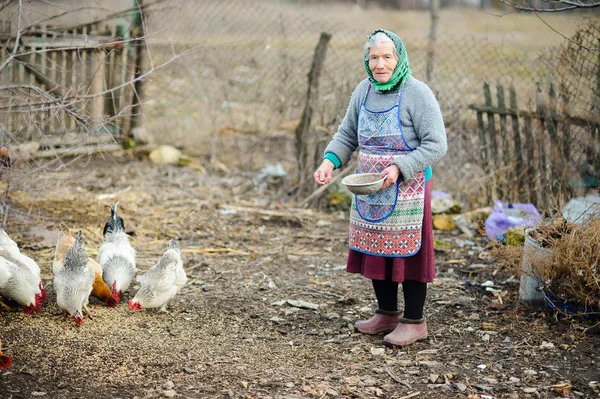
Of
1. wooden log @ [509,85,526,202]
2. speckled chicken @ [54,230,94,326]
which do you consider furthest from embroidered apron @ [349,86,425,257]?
wooden log @ [509,85,526,202]

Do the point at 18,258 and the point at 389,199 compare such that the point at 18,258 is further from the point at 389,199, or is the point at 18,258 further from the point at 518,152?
the point at 518,152

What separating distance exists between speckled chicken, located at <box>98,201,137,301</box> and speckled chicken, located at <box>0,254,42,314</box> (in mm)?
519

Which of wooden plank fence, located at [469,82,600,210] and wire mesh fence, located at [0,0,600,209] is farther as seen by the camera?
wire mesh fence, located at [0,0,600,209]

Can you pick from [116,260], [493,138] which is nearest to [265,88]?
[493,138]

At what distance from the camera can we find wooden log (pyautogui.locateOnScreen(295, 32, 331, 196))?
7414 mm

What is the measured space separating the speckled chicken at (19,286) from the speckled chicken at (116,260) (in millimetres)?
519

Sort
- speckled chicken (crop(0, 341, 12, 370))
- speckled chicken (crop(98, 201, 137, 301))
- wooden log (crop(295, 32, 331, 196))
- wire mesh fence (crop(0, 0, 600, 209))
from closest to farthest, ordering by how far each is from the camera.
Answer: speckled chicken (crop(0, 341, 12, 370)) < speckled chicken (crop(98, 201, 137, 301)) < wire mesh fence (crop(0, 0, 600, 209)) < wooden log (crop(295, 32, 331, 196))

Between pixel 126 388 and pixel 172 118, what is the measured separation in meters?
7.05

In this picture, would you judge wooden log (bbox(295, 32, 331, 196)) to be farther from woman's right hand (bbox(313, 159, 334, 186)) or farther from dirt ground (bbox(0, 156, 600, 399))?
woman's right hand (bbox(313, 159, 334, 186))

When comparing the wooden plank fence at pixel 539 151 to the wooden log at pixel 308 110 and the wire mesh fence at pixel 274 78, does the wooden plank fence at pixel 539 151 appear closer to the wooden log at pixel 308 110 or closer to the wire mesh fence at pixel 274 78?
the wire mesh fence at pixel 274 78

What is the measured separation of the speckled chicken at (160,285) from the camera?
4430 millimetres

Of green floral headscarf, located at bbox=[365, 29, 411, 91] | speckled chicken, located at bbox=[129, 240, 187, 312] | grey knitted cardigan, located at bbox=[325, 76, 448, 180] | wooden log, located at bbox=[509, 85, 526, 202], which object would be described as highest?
green floral headscarf, located at bbox=[365, 29, 411, 91]

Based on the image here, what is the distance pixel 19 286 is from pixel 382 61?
2714 mm

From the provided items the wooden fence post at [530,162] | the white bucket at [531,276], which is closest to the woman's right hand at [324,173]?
the white bucket at [531,276]
